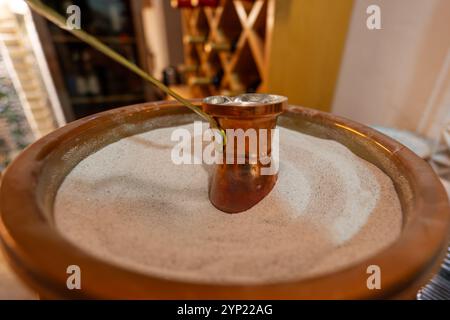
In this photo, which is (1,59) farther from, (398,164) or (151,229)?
(398,164)

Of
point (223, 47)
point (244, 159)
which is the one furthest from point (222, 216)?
point (223, 47)

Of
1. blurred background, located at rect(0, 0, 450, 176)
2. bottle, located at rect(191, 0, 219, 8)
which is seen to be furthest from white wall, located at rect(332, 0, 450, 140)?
bottle, located at rect(191, 0, 219, 8)

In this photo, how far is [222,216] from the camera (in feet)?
1.06

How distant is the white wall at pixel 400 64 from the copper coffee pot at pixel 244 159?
0.55 metres

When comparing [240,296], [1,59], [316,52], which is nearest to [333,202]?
[240,296]

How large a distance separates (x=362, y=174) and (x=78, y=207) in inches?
13.4

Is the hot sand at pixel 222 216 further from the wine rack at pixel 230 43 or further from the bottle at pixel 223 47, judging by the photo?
the bottle at pixel 223 47

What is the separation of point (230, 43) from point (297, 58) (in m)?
0.44

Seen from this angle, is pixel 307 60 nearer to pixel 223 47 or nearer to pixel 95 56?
pixel 223 47

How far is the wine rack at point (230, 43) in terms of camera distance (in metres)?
0.89

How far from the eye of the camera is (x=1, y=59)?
141 cm

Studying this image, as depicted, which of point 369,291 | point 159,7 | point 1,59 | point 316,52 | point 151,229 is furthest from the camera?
point 159,7

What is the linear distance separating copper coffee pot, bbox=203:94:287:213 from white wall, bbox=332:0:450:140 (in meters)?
0.55

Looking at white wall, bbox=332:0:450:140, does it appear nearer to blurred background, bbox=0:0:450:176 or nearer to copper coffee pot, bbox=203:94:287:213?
blurred background, bbox=0:0:450:176
